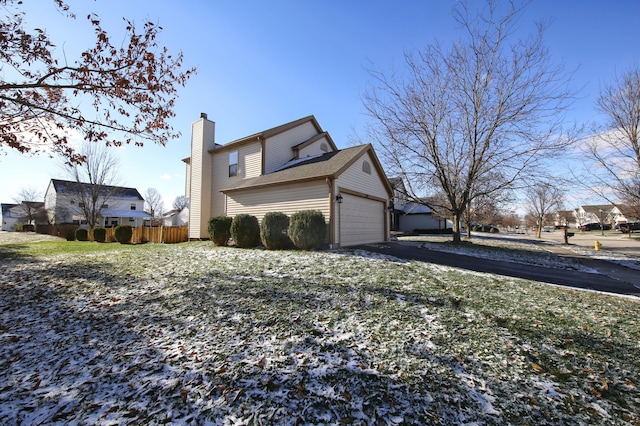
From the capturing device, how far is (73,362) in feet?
10.8

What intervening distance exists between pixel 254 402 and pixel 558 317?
5094 mm

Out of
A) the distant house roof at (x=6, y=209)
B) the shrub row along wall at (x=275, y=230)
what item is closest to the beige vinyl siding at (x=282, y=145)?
the shrub row along wall at (x=275, y=230)

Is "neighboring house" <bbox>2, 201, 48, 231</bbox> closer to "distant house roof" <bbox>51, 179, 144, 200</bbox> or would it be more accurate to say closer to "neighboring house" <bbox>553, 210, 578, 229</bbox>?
"distant house roof" <bbox>51, 179, 144, 200</bbox>

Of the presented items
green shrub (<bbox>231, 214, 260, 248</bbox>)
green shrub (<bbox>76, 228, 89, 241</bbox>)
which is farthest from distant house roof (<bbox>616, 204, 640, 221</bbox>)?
green shrub (<bbox>76, 228, 89, 241</bbox>)

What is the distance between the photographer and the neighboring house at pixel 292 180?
37.4 ft

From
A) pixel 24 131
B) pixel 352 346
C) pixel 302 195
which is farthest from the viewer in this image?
pixel 302 195

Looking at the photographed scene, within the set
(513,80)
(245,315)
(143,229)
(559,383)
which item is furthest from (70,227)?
(513,80)

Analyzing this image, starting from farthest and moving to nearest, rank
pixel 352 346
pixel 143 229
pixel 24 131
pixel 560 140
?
pixel 143 229, pixel 560 140, pixel 24 131, pixel 352 346

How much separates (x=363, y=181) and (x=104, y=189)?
26165mm

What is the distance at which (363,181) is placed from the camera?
13.4 m

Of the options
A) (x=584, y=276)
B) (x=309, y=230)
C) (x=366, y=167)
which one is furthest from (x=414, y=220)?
(x=309, y=230)

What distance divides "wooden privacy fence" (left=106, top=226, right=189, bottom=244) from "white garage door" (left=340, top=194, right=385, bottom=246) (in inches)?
427

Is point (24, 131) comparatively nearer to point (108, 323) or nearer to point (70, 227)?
point (108, 323)

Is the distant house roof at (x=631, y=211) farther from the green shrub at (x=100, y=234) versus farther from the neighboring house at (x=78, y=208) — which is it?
the neighboring house at (x=78, y=208)
